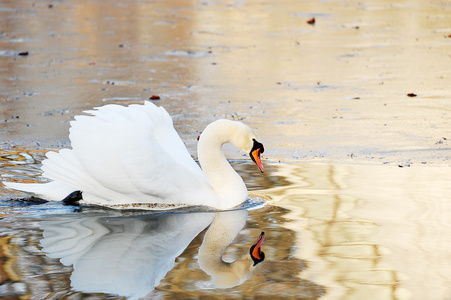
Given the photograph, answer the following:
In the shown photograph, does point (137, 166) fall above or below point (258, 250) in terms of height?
above

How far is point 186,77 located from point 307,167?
5407 millimetres

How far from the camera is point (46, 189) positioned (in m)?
6.89

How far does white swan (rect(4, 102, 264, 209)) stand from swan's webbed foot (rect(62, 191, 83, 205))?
0.04 metres

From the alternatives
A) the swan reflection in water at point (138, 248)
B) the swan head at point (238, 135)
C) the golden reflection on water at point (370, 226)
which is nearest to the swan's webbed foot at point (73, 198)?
the swan reflection in water at point (138, 248)

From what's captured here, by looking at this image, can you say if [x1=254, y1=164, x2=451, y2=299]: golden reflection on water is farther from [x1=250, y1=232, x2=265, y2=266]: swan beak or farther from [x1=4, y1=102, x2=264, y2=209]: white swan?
[x1=4, y1=102, x2=264, y2=209]: white swan

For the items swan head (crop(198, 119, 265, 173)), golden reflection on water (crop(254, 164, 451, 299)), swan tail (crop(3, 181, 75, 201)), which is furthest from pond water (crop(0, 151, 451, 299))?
swan head (crop(198, 119, 265, 173))

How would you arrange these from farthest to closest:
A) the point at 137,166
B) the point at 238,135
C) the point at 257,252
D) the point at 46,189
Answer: the point at 46,189 < the point at 238,135 < the point at 137,166 < the point at 257,252

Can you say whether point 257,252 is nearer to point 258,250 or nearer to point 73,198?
point 258,250

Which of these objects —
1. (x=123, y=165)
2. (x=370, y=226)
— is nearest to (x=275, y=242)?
(x=370, y=226)

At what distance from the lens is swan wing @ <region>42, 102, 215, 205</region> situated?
637 centimetres

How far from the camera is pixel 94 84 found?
12.3 metres

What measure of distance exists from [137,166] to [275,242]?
1.31m

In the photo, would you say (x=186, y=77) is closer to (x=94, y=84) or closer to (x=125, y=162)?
(x=94, y=84)

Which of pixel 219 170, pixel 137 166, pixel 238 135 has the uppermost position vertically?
pixel 238 135
